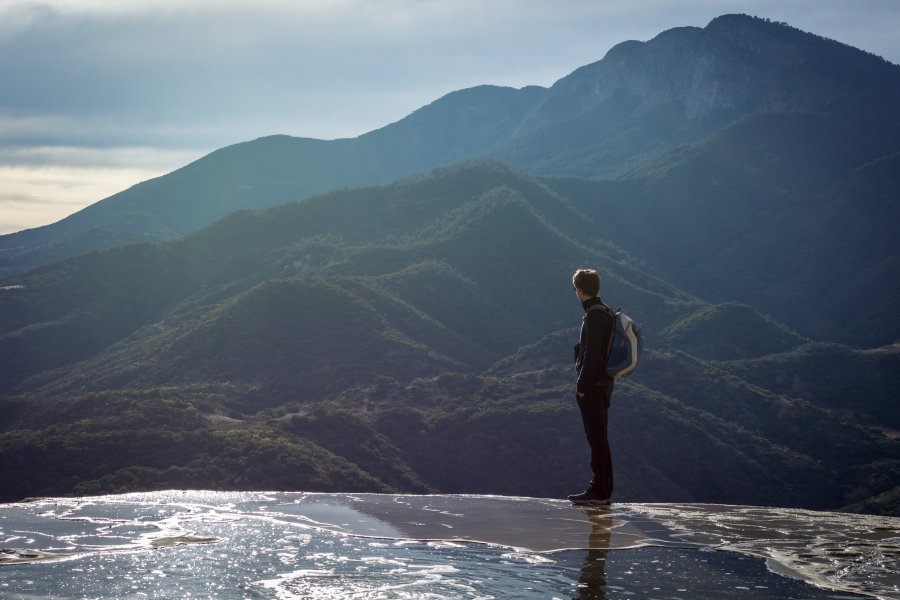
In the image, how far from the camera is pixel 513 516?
393 inches

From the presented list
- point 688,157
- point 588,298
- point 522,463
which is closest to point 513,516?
point 588,298

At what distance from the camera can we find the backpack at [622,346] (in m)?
9.47

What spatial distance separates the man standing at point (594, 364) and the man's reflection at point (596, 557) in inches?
21.3

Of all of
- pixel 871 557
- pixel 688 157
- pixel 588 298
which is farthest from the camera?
pixel 688 157

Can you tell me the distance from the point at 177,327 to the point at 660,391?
52919 mm

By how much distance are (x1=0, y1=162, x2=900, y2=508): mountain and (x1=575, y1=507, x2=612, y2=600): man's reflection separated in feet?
124

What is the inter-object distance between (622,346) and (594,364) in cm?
33

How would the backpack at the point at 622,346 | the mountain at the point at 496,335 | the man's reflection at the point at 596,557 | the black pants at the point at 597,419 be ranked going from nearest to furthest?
1. the man's reflection at the point at 596,557
2. the backpack at the point at 622,346
3. the black pants at the point at 597,419
4. the mountain at the point at 496,335

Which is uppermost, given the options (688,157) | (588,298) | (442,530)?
(688,157)

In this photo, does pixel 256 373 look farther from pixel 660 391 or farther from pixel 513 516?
pixel 513 516

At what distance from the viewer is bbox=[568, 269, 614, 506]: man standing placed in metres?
9.58

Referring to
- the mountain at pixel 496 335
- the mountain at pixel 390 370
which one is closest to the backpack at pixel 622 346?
the mountain at pixel 390 370

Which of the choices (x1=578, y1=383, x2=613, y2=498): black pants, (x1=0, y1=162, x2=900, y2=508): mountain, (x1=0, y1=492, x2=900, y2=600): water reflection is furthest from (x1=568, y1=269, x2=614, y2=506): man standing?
(x1=0, y1=162, x2=900, y2=508): mountain

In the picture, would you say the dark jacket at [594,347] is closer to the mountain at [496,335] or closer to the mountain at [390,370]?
the mountain at [390,370]
